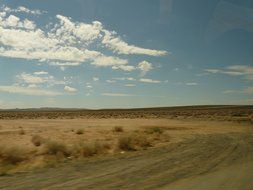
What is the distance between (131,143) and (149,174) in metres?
10.8

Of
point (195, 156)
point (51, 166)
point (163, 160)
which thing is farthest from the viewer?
point (195, 156)

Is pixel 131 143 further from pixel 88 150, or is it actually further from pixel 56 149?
pixel 56 149

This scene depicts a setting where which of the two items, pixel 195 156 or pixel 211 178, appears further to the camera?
pixel 195 156

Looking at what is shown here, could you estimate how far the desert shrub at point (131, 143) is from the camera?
23250mm

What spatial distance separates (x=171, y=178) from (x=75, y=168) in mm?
3960

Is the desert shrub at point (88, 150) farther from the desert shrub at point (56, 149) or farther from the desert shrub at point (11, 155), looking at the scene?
the desert shrub at point (11, 155)

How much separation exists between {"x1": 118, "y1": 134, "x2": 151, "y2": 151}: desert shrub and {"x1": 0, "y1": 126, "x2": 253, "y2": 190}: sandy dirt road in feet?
14.4

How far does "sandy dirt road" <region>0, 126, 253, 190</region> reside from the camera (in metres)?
11.4

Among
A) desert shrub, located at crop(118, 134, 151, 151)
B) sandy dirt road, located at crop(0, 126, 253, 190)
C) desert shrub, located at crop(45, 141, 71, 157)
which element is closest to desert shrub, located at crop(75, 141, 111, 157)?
desert shrub, located at crop(45, 141, 71, 157)

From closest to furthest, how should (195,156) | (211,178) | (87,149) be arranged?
(211,178), (195,156), (87,149)

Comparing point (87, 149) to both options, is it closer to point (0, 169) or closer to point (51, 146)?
point (51, 146)

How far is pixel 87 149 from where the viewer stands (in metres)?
20.1

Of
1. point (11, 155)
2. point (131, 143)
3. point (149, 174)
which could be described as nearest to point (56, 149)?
point (11, 155)

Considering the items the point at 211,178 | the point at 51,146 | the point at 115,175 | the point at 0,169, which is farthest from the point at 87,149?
the point at 211,178
